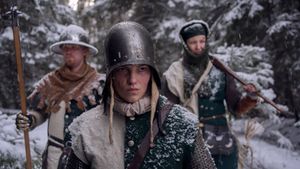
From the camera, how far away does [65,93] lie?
503 centimetres

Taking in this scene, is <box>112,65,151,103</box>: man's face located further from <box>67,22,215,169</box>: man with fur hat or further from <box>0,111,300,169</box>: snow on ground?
<box>0,111,300,169</box>: snow on ground

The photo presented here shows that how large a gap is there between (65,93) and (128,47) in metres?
2.65

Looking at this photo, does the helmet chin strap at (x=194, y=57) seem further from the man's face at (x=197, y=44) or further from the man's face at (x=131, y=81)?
the man's face at (x=131, y=81)

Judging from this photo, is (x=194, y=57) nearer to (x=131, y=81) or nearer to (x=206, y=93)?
(x=206, y=93)

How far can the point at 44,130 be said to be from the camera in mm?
11133

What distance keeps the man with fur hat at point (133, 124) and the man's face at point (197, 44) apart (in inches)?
104

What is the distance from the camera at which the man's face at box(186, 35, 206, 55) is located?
206 inches

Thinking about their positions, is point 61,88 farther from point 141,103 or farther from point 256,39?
point 256,39

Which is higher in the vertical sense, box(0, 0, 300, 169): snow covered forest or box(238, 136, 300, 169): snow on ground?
box(0, 0, 300, 169): snow covered forest

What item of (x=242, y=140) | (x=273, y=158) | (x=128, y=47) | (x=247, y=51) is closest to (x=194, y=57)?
(x=128, y=47)

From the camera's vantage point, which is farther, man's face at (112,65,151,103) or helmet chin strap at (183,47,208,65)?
helmet chin strap at (183,47,208,65)

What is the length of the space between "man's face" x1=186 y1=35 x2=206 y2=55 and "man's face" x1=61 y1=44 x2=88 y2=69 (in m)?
1.39

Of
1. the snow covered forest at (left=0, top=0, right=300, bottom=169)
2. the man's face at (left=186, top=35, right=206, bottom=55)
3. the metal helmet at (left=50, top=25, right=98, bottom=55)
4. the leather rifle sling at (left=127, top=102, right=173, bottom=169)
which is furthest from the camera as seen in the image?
the snow covered forest at (left=0, top=0, right=300, bottom=169)

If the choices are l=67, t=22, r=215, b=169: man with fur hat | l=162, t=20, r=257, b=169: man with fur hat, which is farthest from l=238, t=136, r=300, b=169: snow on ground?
l=67, t=22, r=215, b=169: man with fur hat
